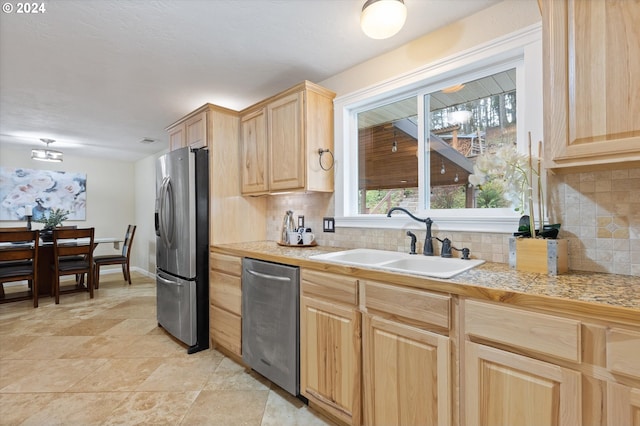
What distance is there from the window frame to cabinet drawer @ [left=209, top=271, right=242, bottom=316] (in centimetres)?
93

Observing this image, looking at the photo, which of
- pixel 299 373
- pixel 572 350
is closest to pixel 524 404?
pixel 572 350

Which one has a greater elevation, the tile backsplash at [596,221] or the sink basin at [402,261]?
the tile backsplash at [596,221]

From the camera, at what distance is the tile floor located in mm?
1754

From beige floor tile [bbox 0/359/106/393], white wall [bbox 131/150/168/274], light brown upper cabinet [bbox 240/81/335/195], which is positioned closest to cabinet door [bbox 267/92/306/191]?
light brown upper cabinet [bbox 240/81/335/195]

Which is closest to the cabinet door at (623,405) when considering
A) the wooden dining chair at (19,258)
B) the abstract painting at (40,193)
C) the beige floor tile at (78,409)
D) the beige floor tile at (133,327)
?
the beige floor tile at (78,409)

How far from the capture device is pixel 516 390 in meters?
1.04

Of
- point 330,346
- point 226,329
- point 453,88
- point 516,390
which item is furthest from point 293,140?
point 516,390

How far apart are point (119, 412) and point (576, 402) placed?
7.35ft

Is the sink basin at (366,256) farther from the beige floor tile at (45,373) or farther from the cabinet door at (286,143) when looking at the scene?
the beige floor tile at (45,373)

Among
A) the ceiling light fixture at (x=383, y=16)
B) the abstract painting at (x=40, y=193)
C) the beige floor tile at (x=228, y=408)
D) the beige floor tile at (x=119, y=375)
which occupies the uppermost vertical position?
the ceiling light fixture at (x=383, y=16)

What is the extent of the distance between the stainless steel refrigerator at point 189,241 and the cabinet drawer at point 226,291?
0.28 feet

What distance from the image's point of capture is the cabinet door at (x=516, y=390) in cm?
95

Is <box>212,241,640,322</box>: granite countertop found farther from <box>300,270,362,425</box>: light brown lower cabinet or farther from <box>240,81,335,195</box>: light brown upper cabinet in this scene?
<box>240,81,335,195</box>: light brown upper cabinet

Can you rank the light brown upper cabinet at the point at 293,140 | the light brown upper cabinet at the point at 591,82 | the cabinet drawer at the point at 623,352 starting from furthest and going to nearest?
1. the light brown upper cabinet at the point at 293,140
2. the light brown upper cabinet at the point at 591,82
3. the cabinet drawer at the point at 623,352
